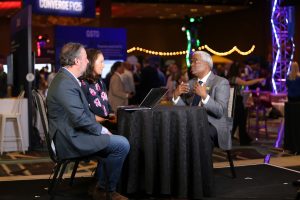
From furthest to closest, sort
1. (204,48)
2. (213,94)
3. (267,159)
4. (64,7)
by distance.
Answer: (204,48)
(64,7)
(267,159)
(213,94)

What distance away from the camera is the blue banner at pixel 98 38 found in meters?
11.0

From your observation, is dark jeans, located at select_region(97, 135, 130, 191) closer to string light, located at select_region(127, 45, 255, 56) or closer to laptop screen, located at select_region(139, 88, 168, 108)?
laptop screen, located at select_region(139, 88, 168, 108)

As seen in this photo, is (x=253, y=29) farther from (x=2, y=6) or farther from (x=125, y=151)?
(x=125, y=151)

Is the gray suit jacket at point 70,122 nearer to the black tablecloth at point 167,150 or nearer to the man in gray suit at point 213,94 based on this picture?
the black tablecloth at point 167,150

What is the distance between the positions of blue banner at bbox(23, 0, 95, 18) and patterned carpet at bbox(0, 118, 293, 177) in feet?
9.54

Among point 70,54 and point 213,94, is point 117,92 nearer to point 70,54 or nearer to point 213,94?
point 213,94

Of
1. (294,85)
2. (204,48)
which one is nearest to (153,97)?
(294,85)

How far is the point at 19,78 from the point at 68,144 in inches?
191

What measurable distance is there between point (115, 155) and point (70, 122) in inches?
17.1

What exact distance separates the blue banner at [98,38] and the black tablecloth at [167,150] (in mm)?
6465

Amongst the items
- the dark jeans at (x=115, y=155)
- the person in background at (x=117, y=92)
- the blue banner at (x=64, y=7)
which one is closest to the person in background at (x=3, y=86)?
the blue banner at (x=64, y=7)

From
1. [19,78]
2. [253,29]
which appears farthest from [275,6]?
[253,29]

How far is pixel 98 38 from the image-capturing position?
37.2 ft

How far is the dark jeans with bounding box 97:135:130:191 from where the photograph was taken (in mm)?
4406
